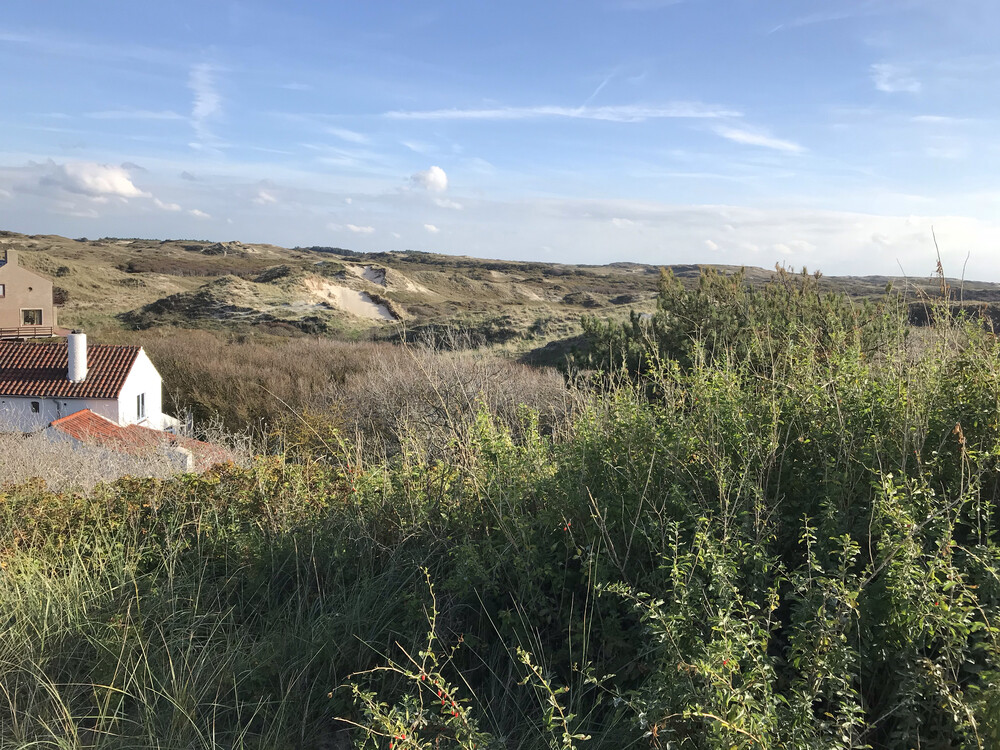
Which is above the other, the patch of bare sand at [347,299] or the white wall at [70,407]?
the patch of bare sand at [347,299]

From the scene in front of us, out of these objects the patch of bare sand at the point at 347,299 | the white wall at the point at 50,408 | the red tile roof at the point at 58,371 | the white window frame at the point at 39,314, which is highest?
the patch of bare sand at the point at 347,299

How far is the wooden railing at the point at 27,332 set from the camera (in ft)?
117

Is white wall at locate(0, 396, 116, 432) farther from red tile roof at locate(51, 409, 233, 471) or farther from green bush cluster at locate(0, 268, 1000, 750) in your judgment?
green bush cluster at locate(0, 268, 1000, 750)

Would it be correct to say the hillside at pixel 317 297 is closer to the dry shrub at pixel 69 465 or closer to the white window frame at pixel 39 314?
the white window frame at pixel 39 314

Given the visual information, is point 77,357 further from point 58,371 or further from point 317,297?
point 317,297

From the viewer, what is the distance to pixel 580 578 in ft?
10.3

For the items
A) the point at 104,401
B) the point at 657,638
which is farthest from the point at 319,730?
the point at 104,401

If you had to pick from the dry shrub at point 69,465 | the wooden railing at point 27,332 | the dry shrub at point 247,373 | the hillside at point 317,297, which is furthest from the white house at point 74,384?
the wooden railing at point 27,332

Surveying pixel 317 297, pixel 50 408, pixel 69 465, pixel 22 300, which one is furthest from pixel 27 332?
pixel 69 465

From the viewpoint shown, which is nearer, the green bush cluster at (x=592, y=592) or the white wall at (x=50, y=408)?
the green bush cluster at (x=592, y=592)

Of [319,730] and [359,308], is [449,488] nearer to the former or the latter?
[319,730]

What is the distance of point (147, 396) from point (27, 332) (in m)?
18.8

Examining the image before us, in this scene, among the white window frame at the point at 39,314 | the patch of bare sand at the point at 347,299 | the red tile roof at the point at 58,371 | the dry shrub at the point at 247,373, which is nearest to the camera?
the red tile roof at the point at 58,371

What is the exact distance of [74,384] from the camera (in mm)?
21453
